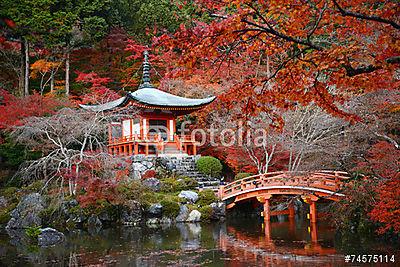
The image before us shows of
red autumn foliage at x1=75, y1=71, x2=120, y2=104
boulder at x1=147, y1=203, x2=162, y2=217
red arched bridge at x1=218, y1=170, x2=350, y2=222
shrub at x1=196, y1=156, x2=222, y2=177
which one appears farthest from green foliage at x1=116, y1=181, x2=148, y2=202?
red autumn foliage at x1=75, y1=71, x2=120, y2=104

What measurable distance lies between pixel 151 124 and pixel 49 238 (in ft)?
31.3

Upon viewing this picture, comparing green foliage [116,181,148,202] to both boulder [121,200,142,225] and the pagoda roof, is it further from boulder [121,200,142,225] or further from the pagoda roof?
the pagoda roof

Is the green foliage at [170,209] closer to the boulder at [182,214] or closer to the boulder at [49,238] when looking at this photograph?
the boulder at [182,214]

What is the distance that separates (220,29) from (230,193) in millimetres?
12048

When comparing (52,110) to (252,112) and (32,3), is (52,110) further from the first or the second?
(252,112)

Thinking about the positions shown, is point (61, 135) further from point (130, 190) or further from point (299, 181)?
point (299, 181)

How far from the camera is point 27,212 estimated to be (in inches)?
609

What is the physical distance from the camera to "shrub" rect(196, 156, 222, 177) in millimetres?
19062

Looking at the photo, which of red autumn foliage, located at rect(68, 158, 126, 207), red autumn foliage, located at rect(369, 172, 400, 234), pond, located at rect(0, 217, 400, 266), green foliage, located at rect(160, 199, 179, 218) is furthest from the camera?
green foliage, located at rect(160, 199, 179, 218)

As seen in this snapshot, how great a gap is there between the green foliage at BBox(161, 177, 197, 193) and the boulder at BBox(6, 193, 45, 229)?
185 inches

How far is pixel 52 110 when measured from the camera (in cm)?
1822

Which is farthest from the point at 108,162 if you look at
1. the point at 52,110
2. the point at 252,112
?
the point at 252,112

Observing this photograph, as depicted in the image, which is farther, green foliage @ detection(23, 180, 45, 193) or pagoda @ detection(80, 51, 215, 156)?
pagoda @ detection(80, 51, 215, 156)

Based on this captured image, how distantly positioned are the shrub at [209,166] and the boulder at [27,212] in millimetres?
6859
